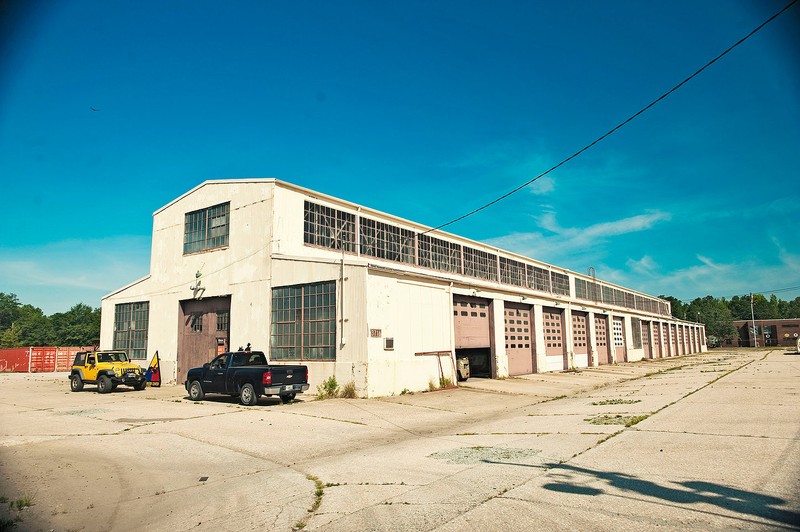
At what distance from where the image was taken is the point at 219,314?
1019 inches

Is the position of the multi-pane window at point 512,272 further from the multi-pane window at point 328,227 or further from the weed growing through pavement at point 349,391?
the weed growing through pavement at point 349,391

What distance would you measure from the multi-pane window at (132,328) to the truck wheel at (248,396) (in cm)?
1505

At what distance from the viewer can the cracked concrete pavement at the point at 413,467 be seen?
5.75m

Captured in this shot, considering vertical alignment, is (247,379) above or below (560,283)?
below

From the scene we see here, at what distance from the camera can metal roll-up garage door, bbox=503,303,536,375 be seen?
29.5 m

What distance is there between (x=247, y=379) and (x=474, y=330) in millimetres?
13208

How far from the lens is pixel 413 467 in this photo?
8219 millimetres

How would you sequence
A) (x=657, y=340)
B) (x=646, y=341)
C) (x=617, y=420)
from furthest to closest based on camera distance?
(x=657, y=340) → (x=646, y=341) → (x=617, y=420)

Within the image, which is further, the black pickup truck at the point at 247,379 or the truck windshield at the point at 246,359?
the truck windshield at the point at 246,359

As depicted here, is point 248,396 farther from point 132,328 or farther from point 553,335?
point 553,335

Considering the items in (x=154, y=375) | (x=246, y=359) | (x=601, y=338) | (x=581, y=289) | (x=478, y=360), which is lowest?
(x=154, y=375)

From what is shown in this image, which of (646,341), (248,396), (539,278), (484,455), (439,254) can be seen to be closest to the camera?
(484,455)

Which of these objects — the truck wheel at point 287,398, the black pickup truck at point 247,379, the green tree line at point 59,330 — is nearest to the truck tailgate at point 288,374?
the black pickup truck at point 247,379

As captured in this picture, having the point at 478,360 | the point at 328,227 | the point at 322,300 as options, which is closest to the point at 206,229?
the point at 328,227
